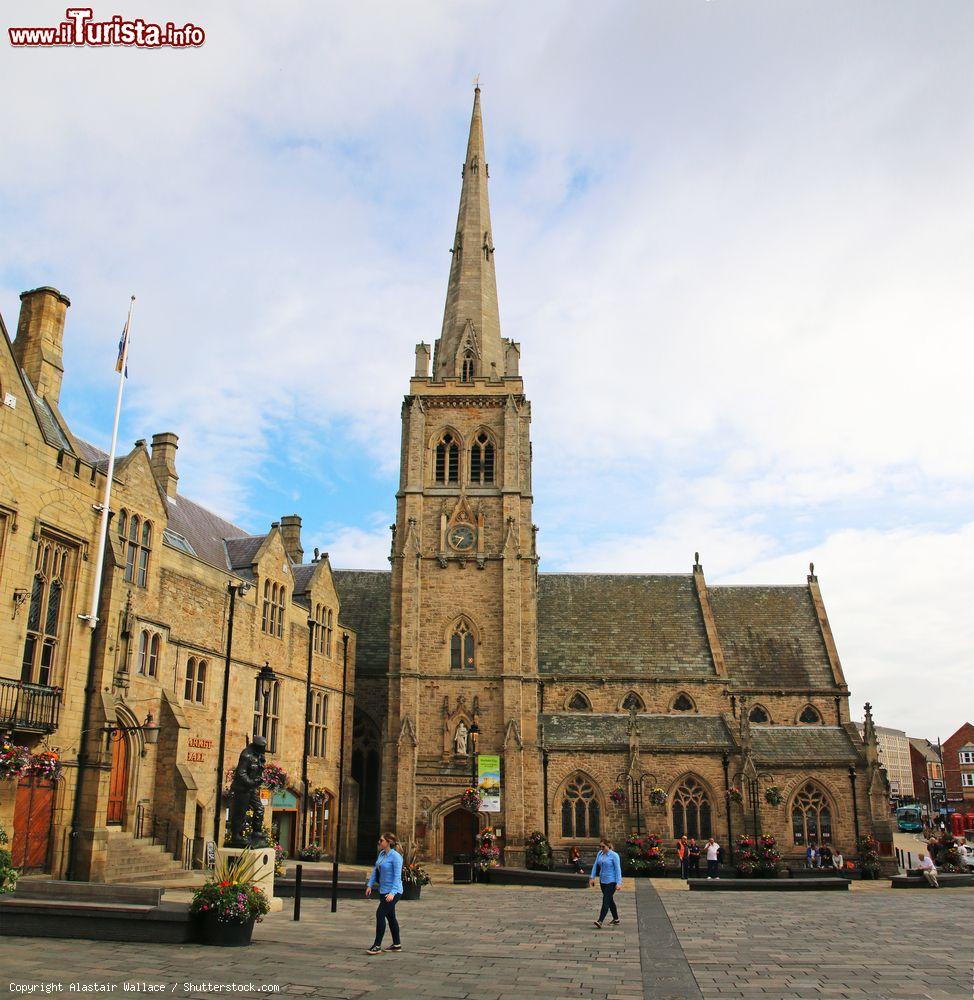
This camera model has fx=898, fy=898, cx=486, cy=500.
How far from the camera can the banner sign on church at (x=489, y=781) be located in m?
37.7

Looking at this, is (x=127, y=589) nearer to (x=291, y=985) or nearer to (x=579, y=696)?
(x=291, y=985)

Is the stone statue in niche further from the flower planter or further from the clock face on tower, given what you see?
the clock face on tower

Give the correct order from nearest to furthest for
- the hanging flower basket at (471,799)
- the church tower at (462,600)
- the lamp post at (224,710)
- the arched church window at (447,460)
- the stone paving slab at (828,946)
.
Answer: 1. the stone paving slab at (828,946)
2. the lamp post at (224,710)
3. the hanging flower basket at (471,799)
4. the church tower at (462,600)
5. the arched church window at (447,460)

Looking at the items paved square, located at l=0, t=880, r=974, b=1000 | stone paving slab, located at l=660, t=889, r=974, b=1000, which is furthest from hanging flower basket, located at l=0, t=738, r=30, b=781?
stone paving slab, located at l=660, t=889, r=974, b=1000

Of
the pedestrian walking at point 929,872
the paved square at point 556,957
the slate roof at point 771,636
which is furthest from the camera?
the slate roof at point 771,636

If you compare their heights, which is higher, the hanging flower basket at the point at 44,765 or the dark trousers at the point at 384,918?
the hanging flower basket at the point at 44,765

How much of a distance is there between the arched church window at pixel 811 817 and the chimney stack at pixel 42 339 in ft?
110

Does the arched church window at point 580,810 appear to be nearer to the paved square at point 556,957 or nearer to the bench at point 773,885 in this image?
the bench at point 773,885

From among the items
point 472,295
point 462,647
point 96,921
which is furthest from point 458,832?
point 472,295

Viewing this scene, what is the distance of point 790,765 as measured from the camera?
39.6 metres

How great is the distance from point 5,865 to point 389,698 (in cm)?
2762

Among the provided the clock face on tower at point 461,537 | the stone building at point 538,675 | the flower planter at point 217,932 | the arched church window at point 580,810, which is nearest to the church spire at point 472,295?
the stone building at point 538,675

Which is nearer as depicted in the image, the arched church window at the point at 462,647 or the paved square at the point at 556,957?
the paved square at the point at 556,957

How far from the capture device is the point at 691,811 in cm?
3925
